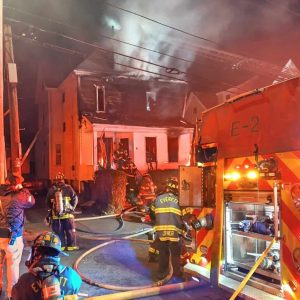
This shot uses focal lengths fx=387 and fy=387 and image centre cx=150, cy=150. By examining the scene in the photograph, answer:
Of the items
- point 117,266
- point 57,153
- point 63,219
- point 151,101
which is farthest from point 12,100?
point 57,153

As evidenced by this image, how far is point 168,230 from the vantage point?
6.05 m

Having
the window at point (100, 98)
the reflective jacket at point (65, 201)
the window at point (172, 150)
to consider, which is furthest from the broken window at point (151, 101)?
the reflective jacket at point (65, 201)

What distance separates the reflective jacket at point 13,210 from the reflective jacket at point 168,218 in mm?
2002

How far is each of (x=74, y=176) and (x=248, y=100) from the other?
19.7m

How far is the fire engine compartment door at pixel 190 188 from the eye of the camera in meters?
4.84

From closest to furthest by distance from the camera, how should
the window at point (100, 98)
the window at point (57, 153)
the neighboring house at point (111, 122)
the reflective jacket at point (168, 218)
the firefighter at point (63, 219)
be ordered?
the reflective jacket at point (168, 218), the firefighter at point (63, 219), the neighboring house at point (111, 122), the window at point (100, 98), the window at point (57, 153)

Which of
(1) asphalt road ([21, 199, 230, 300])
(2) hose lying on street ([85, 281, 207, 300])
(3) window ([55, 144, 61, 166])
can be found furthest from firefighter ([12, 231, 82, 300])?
(3) window ([55, 144, 61, 166])

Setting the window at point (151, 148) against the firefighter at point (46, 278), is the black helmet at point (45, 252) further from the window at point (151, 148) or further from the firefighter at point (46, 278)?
the window at point (151, 148)

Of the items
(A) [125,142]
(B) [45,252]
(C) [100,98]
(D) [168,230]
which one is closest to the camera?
(B) [45,252]

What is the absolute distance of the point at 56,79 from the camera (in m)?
26.1

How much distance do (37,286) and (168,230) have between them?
12.5ft

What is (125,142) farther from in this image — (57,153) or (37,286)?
(37,286)

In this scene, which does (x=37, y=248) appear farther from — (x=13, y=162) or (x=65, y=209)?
(x=13, y=162)

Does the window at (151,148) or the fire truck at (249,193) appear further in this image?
the window at (151,148)
